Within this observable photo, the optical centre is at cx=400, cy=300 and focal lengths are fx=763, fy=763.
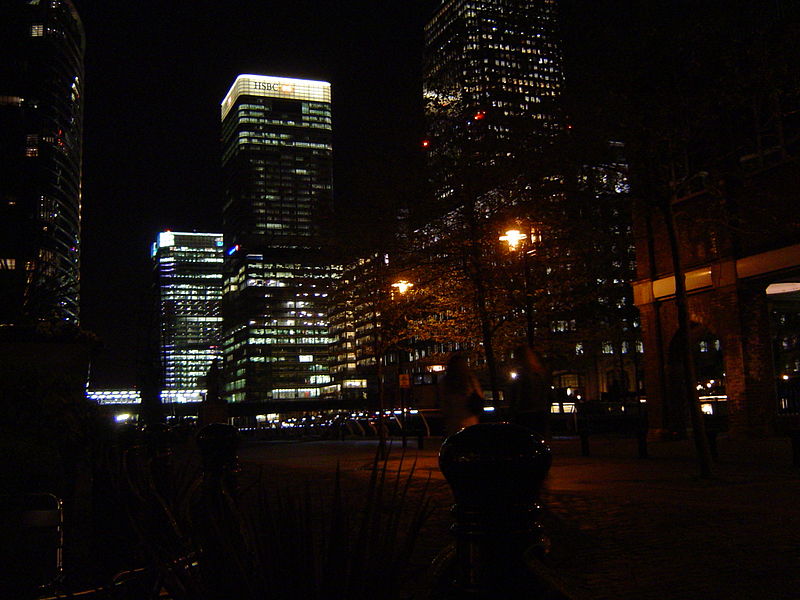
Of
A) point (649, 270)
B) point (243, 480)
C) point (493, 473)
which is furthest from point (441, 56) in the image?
point (493, 473)

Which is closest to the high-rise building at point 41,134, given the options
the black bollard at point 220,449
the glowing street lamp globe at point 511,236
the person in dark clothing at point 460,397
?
the glowing street lamp globe at point 511,236

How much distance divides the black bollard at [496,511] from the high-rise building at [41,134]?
51.2 m

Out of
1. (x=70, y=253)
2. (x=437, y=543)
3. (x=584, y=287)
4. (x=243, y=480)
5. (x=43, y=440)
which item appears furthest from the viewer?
(x=70, y=253)

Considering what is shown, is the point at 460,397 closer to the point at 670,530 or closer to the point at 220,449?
the point at 670,530

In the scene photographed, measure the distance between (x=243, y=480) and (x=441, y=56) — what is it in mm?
12475

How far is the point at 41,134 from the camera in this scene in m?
109

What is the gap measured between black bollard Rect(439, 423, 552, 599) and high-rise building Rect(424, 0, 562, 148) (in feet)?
43.9

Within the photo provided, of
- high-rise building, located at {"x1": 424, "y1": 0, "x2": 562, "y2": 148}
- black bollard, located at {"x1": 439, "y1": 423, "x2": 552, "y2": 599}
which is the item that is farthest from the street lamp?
black bollard, located at {"x1": 439, "y1": 423, "x2": 552, "y2": 599}

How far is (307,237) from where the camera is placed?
25406mm

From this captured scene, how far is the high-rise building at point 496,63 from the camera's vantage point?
Result: 50.4ft

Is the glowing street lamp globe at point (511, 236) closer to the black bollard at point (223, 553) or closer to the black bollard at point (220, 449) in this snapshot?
the black bollard at point (220, 449)

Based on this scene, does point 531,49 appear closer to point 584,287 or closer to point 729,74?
point 729,74

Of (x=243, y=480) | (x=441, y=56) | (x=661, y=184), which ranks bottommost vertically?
(x=243, y=480)

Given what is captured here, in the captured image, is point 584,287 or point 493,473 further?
point 584,287
